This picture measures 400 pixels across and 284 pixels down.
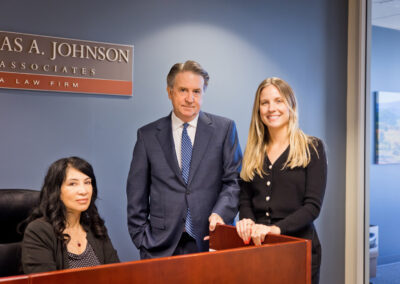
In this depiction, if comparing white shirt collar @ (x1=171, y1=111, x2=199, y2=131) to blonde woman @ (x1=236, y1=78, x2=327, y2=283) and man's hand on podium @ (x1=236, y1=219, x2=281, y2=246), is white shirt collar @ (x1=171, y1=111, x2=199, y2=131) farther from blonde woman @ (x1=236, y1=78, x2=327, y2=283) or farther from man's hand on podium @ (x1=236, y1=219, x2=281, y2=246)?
man's hand on podium @ (x1=236, y1=219, x2=281, y2=246)

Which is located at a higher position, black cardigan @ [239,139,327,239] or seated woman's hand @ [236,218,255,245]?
black cardigan @ [239,139,327,239]

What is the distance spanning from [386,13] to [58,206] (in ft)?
9.46

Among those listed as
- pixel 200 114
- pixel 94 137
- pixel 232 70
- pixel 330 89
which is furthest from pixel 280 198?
pixel 330 89

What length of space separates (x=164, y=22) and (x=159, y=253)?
1.57 meters

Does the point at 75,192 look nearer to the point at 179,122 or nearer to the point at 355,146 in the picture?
the point at 179,122

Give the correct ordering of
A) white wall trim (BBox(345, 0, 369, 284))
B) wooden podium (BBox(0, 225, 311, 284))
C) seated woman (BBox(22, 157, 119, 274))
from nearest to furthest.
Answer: wooden podium (BBox(0, 225, 311, 284)), seated woman (BBox(22, 157, 119, 274)), white wall trim (BBox(345, 0, 369, 284))

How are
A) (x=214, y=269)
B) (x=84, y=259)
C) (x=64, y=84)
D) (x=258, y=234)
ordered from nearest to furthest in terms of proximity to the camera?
(x=214, y=269), (x=258, y=234), (x=84, y=259), (x=64, y=84)

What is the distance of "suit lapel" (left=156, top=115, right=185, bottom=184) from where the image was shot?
2.21 metres

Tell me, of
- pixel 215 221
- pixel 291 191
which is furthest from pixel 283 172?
pixel 215 221

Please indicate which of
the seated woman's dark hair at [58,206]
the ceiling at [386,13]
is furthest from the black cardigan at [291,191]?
the ceiling at [386,13]

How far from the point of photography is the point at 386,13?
11.5 feet

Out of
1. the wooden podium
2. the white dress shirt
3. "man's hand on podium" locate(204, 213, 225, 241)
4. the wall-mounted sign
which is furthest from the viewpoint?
the wall-mounted sign

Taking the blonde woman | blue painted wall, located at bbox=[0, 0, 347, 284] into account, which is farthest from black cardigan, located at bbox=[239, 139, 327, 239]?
blue painted wall, located at bbox=[0, 0, 347, 284]

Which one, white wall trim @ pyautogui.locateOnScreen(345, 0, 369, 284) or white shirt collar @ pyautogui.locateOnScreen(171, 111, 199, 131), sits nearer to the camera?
white shirt collar @ pyautogui.locateOnScreen(171, 111, 199, 131)
